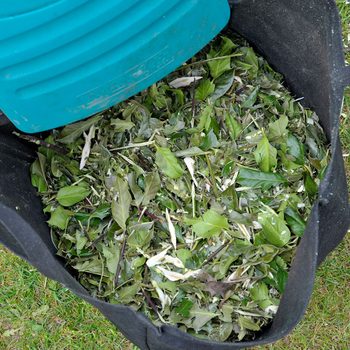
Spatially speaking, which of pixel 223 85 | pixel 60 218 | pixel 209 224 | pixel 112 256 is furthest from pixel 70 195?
pixel 223 85

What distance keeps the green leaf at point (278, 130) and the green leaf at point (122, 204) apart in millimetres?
310

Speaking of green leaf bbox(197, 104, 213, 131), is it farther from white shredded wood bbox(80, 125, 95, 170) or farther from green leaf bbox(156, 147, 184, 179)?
white shredded wood bbox(80, 125, 95, 170)

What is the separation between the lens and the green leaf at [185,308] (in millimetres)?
1189

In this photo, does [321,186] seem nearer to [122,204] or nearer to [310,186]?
[310,186]

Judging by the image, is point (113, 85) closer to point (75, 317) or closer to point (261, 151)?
point (261, 151)

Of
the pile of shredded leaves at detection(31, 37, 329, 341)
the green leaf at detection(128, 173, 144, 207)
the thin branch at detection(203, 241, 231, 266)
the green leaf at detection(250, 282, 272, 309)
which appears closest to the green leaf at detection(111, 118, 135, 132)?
the pile of shredded leaves at detection(31, 37, 329, 341)

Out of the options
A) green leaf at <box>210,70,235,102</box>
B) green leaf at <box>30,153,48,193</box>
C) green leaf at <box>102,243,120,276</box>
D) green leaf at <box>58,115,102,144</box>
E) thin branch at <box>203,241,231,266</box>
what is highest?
green leaf at <box>58,115,102,144</box>

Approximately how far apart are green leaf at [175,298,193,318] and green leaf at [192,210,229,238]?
0.42ft

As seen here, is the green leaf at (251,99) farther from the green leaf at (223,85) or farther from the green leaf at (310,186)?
the green leaf at (310,186)

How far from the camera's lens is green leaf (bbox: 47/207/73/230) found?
4.14 feet

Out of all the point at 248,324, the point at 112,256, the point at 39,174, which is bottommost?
the point at 248,324

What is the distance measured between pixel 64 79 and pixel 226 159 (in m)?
0.36

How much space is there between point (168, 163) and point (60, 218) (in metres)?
0.24

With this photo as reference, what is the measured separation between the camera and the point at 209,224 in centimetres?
120
